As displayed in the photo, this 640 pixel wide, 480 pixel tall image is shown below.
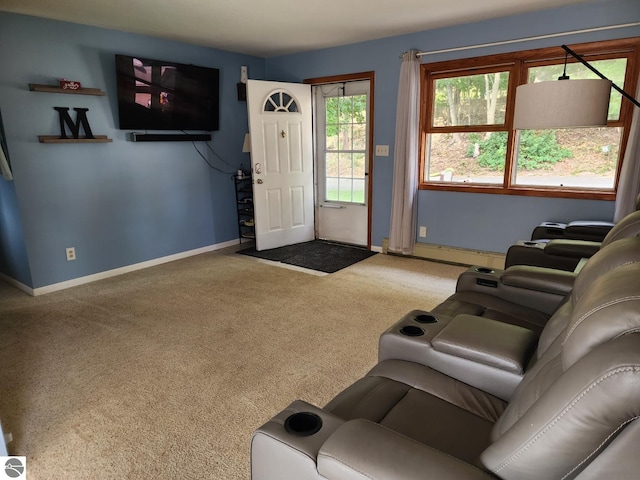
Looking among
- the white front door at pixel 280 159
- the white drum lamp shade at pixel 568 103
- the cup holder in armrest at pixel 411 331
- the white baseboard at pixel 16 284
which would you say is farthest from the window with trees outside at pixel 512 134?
the white baseboard at pixel 16 284

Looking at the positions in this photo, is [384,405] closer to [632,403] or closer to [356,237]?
A: [632,403]

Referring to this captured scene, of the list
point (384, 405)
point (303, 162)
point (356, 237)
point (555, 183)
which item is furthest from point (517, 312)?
point (303, 162)

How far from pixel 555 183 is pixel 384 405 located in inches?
132

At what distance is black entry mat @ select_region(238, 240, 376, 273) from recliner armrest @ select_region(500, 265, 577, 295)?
220 centimetres

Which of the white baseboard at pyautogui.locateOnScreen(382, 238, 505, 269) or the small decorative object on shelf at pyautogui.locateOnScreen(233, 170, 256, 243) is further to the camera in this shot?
the small decorative object on shelf at pyautogui.locateOnScreen(233, 170, 256, 243)

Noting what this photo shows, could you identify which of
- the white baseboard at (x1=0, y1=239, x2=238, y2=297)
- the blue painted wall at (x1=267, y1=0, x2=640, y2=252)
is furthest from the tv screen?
the white baseboard at (x1=0, y1=239, x2=238, y2=297)

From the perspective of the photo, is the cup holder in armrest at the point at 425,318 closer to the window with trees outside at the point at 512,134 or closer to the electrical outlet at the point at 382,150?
the window with trees outside at the point at 512,134

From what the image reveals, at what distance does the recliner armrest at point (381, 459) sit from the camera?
2.87ft

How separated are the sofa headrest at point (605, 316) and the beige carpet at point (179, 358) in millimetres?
1378

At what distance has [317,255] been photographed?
479 centimetres

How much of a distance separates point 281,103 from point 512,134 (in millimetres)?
2610

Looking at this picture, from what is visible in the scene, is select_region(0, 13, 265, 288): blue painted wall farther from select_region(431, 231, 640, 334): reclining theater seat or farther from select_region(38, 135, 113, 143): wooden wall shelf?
select_region(431, 231, 640, 334): reclining theater seat

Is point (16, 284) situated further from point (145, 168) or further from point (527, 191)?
point (527, 191)

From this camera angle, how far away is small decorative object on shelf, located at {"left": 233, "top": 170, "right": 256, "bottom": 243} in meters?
5.16
